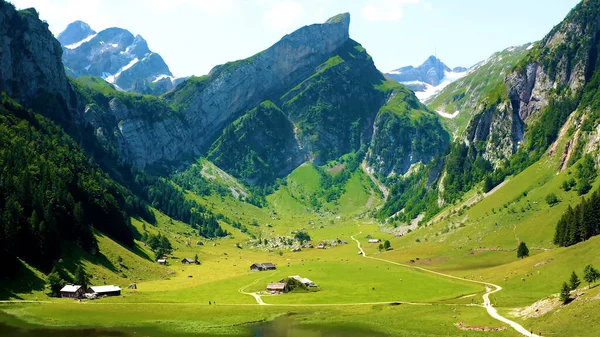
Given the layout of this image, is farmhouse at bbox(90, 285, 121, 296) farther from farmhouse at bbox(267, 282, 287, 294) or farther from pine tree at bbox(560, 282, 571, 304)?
pine tree at bbox(560, 282, 571, 304)

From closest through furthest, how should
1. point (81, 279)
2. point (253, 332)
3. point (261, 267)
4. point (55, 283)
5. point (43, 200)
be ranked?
point (253, 332) < point (55, 283) < point (81, 279) < point (43, 200) < point (261, 267)

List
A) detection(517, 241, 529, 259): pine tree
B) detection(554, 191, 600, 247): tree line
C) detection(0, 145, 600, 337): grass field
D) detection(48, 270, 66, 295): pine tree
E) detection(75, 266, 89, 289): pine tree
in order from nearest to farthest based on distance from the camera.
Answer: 1. detection(0, 145, 600, 337): grass field
2. detection(48, 270, 66, 295): pine tree
3. detection(75, 266, 89, 289): pine tree
4. detection(554, 191, 600, 247): tree line
5. detection(517, 241, 529, 259): pine tree

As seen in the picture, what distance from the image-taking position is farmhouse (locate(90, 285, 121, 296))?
380 ft

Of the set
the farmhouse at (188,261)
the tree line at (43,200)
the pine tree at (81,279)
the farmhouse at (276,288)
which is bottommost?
the farmhouse at (276,288)

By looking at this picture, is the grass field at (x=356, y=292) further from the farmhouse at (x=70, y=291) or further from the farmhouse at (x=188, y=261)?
the farmhouse at (x=70, y=291)

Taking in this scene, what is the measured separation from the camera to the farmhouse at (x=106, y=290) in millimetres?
115688

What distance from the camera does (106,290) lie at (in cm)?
11688

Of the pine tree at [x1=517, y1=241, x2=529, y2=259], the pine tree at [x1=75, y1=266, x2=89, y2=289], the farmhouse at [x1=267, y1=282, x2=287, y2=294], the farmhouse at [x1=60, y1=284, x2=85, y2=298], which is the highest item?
the pine tree at [x1=75, y1=266, x2=89, y2=289]

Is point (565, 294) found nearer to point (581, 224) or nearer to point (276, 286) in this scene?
point (581, 224)

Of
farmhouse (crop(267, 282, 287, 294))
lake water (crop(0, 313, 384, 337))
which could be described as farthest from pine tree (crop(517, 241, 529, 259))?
lake water (crop(0, 313, 384, 337))

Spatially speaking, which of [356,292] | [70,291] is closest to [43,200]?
[70,291]

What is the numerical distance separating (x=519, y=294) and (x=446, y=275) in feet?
131

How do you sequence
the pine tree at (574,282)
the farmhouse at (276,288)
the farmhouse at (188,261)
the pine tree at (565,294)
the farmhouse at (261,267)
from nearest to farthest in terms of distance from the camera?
the pine tree at (565,294), the pine tree at (574,282), the farmhouse at (276,288), the farmhouse at (261,267), the farmhouse at (188,261)

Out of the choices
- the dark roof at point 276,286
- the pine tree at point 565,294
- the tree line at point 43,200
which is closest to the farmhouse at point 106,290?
the tree line at point 43,200
